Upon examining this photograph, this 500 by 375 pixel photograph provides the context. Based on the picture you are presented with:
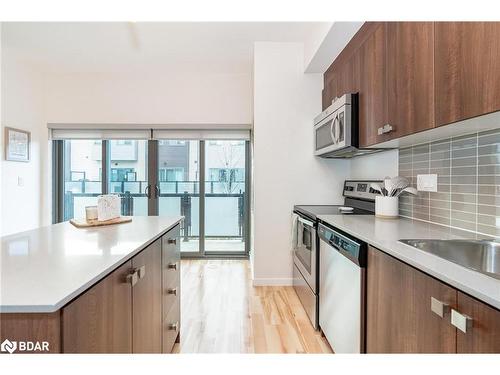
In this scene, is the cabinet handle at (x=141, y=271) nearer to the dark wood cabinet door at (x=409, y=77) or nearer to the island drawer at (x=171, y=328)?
the island drawer at (x=171, y=328)

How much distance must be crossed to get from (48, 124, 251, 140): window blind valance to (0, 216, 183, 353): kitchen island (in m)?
2.52

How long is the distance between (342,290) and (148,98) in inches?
135

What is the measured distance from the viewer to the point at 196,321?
2.36 metres

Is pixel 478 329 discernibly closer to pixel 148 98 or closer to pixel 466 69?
pixel 466 69

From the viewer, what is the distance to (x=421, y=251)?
1.14 meters

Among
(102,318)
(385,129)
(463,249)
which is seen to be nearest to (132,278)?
(102,318)

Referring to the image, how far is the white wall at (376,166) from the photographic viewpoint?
2348 mm

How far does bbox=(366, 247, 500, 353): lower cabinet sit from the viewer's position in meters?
0.78

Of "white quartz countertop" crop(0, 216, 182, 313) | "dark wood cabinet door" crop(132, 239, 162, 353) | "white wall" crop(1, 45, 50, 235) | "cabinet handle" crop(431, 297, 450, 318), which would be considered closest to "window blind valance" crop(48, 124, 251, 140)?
"white wall" crop(1, 45, 50, 235)

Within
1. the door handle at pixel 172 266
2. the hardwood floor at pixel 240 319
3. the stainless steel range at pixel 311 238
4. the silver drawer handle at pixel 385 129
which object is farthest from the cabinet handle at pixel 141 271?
the silver drawer handle at pixel 385 129

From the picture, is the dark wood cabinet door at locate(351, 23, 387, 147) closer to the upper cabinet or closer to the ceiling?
the upper cabinet

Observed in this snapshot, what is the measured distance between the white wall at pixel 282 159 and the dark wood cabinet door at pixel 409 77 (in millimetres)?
1461
